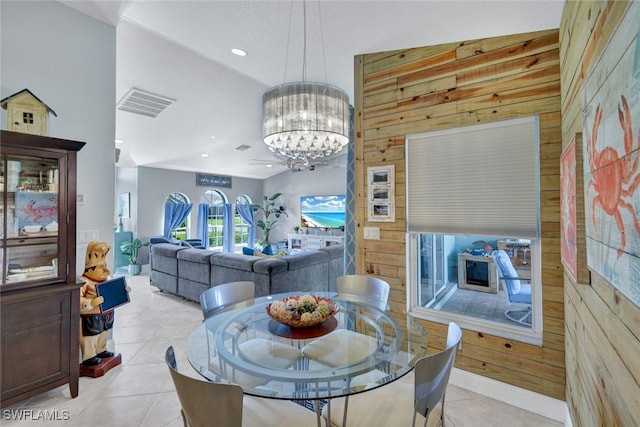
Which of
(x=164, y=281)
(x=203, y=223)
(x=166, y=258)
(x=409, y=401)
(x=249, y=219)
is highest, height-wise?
(x=249, y=219)

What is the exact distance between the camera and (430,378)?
3.95ft

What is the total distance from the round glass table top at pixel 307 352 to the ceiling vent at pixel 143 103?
11.9 feet

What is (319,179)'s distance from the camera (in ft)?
30.6

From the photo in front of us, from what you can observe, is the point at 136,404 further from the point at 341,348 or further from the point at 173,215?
the point at 173,215

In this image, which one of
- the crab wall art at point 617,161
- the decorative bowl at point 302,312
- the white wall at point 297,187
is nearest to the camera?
the crab wall art at point 617,161

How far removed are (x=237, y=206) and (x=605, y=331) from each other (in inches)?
366

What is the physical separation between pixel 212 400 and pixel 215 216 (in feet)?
27.8

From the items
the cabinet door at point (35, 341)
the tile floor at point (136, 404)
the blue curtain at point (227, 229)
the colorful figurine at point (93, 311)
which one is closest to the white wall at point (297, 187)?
the blue curtain at point (227, 229)

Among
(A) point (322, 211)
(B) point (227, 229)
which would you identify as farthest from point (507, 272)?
(B) point (227, 229)

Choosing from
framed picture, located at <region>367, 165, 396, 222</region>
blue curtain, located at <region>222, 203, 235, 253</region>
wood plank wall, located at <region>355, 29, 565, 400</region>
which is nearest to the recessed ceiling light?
wood plank wall, located at <region>355, 29, 565, 400</region>

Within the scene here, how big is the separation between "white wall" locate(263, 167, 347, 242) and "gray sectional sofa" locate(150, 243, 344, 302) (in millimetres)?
4328

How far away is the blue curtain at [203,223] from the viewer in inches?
328

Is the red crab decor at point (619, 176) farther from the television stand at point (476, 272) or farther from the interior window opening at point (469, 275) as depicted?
the television stand at point (476, 272)

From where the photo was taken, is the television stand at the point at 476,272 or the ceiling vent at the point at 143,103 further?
the ceiling vent at the point at 143,103
